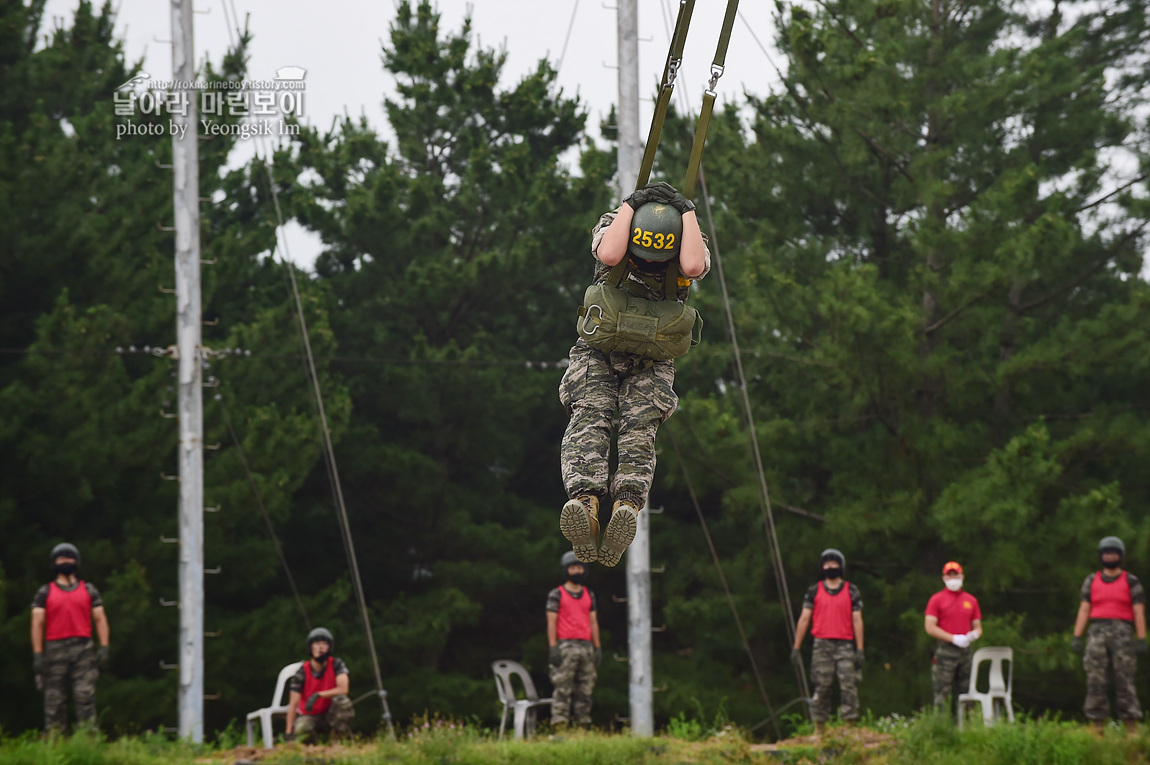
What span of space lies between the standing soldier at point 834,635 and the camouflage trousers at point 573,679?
6.60ft

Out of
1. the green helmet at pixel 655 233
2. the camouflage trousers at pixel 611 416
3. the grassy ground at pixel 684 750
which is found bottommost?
the grassy ground at pixel 684 750

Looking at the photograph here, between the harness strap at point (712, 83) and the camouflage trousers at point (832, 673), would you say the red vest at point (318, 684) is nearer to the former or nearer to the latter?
the camouflage trousers at point (832, 673)

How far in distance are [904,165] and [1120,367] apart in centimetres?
434

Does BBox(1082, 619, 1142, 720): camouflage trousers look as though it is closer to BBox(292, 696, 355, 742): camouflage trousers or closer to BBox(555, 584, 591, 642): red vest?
BBox(555, 584, 591, 642): red vest

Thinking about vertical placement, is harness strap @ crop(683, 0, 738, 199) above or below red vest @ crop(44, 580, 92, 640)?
above

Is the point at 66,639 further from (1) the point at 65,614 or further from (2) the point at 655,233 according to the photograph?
(2) the point at 655,233

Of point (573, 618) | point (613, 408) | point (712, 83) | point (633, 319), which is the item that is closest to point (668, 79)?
point (712, 83)

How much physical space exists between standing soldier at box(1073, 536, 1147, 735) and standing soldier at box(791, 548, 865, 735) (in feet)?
6.27

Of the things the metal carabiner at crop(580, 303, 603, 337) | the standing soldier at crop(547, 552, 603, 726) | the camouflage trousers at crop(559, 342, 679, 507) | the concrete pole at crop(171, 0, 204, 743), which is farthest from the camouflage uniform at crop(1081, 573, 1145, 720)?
the concrete pole at crop(171, 0, 204, 743)

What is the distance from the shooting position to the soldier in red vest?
437 inches

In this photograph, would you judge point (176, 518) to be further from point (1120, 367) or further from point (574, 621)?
point (1120, 367)

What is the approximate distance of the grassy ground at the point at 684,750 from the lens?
10547 mm

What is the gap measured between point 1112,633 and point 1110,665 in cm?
34

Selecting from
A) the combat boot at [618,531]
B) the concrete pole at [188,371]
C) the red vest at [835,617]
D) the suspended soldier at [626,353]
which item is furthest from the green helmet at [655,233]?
the concrete pole at [188,371]
